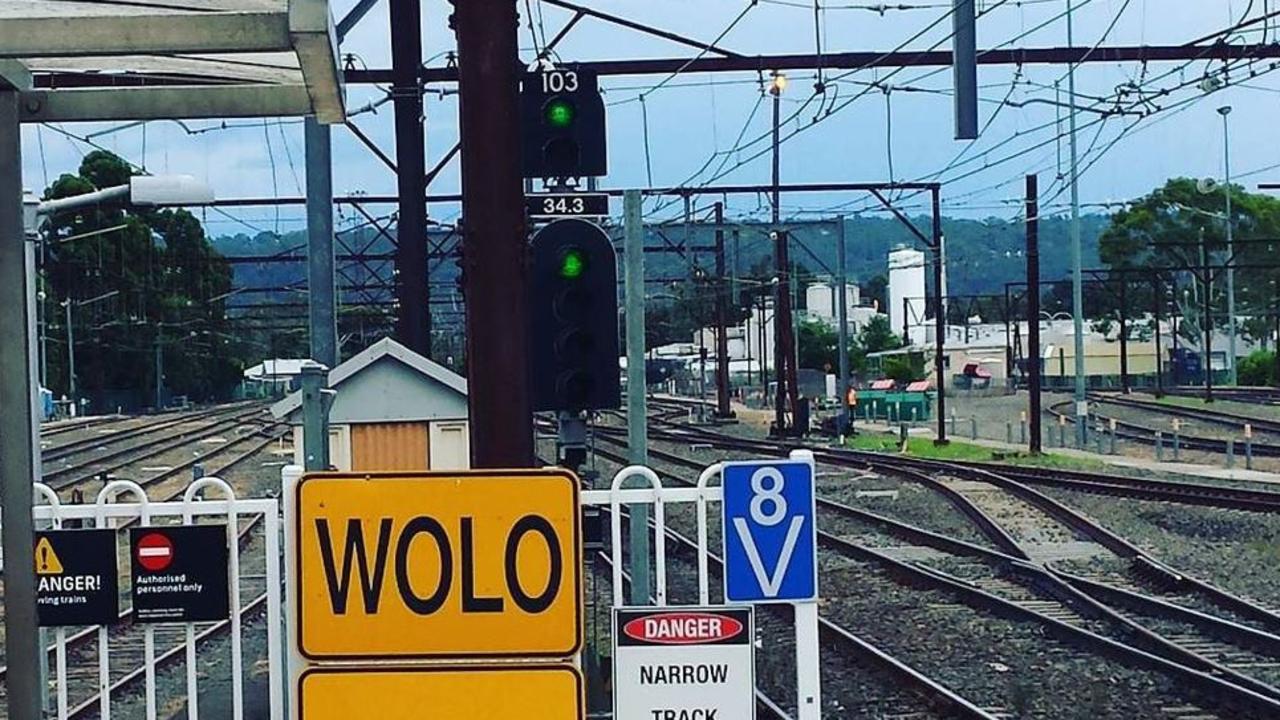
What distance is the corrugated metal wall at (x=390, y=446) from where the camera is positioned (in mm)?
16281

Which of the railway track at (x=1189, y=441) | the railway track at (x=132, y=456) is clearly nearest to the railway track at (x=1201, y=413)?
the railway track at (x=1189, y=441)

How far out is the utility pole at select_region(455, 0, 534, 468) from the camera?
751cm

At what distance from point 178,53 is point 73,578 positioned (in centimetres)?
193

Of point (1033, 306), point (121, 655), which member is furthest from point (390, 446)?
point (1033, 306)

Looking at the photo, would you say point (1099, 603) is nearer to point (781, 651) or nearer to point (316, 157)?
point (781, 651)

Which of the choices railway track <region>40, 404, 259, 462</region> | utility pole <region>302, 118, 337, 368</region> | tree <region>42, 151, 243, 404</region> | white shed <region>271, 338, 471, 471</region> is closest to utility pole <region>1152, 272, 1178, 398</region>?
tree <region>42, 151, 243, 404</region>

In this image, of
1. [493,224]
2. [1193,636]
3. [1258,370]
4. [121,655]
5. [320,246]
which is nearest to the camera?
[493,224]

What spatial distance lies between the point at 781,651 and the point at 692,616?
9.62 m

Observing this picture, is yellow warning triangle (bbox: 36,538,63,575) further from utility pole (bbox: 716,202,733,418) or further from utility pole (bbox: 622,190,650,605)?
utility pole (bbox: 716,202,733,418)

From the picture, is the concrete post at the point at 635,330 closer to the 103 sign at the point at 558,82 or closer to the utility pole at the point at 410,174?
the 103 sign at the point at 558,82

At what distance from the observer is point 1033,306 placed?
42562mm

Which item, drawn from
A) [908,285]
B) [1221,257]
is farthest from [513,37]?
[908,285]

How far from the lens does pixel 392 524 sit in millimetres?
5617

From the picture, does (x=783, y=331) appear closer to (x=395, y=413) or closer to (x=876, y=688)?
(x=395, y=413)
